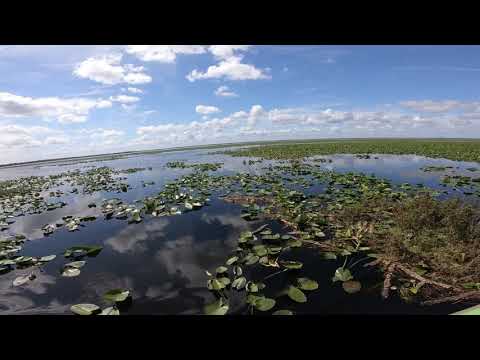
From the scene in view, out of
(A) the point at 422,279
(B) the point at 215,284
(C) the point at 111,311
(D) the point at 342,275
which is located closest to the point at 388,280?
(A) the point at 422,279

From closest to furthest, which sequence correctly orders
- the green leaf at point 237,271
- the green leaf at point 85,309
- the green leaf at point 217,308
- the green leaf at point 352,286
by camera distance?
the green leaf at point 217,308, the green leaf at point 85,309, the green leaf at point 352,286, the green leaf at point 237,271

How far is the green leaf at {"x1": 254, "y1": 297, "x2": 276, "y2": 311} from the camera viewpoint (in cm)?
348

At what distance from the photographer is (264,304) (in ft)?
11.6

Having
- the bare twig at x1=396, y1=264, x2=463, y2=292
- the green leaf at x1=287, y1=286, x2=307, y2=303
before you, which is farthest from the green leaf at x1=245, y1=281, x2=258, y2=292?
the bare twig at x1=396, y1=264, x2=463, y2=292

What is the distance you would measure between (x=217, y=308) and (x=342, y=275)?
2.11 meters

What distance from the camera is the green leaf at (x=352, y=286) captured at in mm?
3889

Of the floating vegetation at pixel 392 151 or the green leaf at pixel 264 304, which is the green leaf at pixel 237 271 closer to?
the green leaf at pixel 264 304

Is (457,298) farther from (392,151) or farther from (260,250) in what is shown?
(392,151)

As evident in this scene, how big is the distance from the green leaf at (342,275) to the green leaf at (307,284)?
41 cm

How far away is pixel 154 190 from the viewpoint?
13172 mm

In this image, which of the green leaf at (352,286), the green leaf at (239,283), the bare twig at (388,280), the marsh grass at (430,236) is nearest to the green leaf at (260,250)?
the green leaf at (239,283)

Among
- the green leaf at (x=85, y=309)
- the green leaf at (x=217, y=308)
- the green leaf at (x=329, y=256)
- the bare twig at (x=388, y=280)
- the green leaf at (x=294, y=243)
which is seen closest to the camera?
the green leaf at (x=217, y=308)
